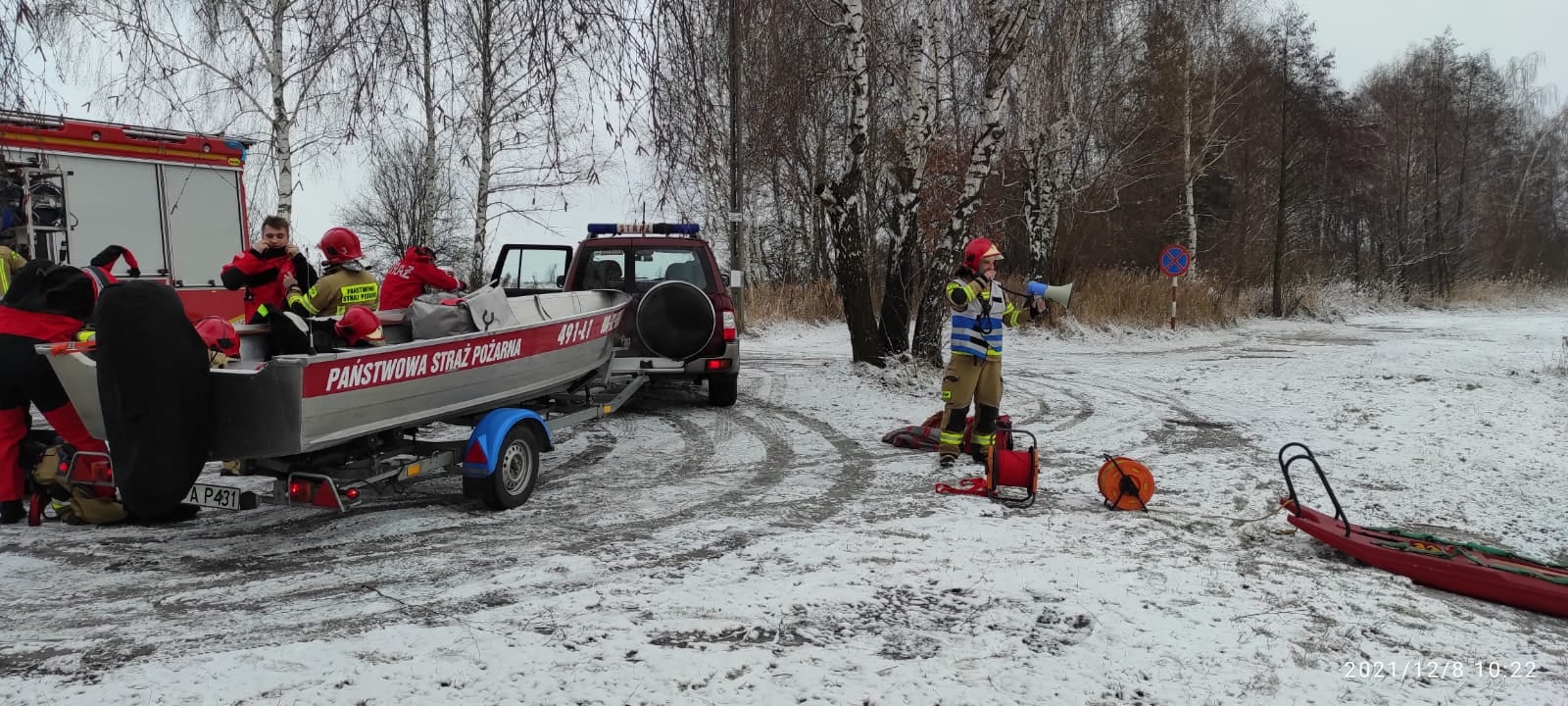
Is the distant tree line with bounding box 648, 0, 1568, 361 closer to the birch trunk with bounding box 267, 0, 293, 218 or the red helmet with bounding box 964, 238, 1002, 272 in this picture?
the red helmet with bounding box 964, 238, 1002, 272

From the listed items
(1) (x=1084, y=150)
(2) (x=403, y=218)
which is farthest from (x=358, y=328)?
(2) (x=403, y=218)

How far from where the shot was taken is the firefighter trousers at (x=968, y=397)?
22.3ft

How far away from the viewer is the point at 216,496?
4.56 meters

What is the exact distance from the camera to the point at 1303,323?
26.2 metres

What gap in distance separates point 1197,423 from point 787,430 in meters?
4.31

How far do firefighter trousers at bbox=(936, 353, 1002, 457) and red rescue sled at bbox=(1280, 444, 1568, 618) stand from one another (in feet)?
7.64

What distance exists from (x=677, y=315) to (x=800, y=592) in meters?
4.82

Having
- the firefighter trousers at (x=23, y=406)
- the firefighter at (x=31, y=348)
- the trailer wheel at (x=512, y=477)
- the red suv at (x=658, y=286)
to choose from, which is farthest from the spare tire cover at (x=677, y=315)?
the firefighter trousers at (x=23, y=406)

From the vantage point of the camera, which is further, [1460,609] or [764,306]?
[764,306]

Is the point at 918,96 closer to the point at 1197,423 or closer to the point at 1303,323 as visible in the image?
the point at 1197,423

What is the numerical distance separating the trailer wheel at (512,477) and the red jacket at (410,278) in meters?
1.80

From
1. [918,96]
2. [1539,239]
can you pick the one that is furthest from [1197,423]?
[1539,239]

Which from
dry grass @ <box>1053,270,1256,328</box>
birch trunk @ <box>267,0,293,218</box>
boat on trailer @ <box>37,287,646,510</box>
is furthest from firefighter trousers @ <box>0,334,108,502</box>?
dry grass @ <box>1053,270,1256,328</box>

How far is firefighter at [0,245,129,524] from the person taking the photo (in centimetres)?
511
